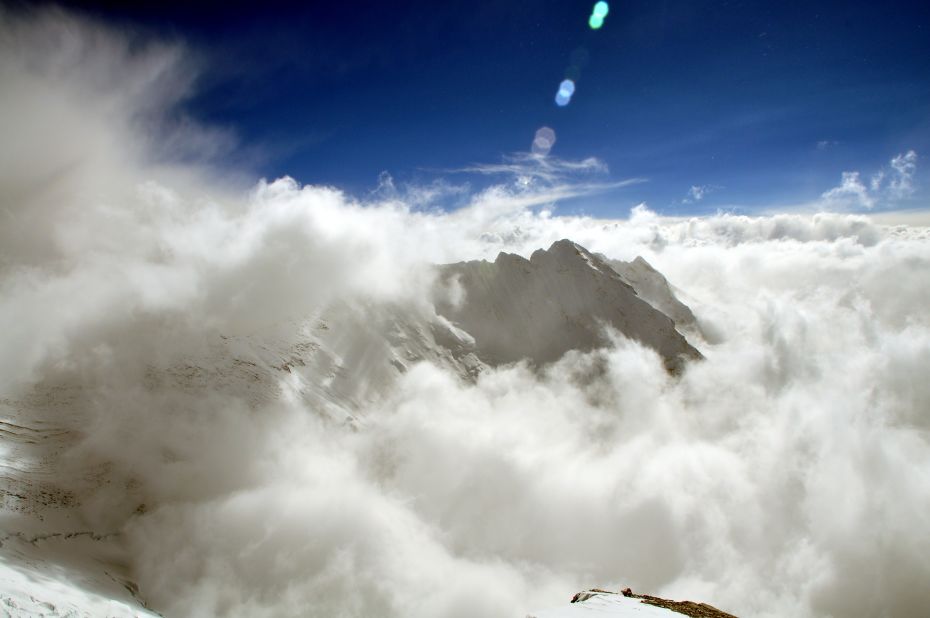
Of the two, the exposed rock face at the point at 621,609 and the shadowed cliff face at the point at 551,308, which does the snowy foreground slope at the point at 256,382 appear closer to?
the exposed rock face at the point at 621,609

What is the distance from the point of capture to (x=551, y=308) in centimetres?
18112

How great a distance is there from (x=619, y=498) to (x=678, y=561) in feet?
69.2

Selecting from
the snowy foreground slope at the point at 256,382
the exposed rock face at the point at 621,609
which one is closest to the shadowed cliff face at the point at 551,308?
the snowy foreground slope at the point at 256,382

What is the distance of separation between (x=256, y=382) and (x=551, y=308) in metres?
116

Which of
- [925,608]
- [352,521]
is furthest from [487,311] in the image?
[925,608]

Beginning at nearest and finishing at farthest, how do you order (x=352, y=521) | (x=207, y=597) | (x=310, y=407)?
(x=207, y=597)
(x=352, y=521)
(x=310, y=407)

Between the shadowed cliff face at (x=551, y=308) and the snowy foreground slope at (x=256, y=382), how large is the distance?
0.52 metres

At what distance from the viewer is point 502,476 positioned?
126 metres

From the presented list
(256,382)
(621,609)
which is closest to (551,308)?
(256,382)

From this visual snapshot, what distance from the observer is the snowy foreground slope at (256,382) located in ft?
168

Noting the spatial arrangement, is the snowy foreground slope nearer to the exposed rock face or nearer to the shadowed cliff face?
the exposed rock face

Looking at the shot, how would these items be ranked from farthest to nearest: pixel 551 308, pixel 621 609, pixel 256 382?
1. pixel 551 308
2. pixel 256 382
3. pixel 621 609

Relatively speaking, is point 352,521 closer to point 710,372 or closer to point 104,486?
point 104,486

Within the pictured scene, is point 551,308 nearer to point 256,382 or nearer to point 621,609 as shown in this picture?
point 256,382
